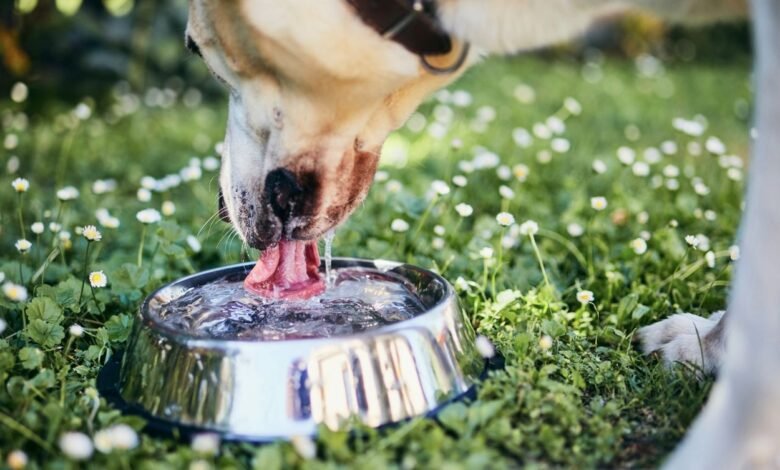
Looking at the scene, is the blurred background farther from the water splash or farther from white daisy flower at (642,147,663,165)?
the water splash

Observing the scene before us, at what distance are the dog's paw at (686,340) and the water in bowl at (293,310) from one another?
0.57 metres

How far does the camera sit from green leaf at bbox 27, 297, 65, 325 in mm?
2062

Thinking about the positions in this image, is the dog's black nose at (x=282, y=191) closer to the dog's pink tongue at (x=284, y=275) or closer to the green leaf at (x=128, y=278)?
the dog's pink tongue at (x=284, y=275)

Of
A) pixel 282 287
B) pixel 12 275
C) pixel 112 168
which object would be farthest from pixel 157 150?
pixel 282 287

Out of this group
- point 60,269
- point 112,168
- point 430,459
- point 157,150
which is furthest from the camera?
point 157,150

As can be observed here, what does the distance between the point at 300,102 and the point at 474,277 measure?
2.58 feet

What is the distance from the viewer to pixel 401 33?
5.97 ft

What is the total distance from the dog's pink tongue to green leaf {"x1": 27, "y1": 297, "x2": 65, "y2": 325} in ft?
1.43

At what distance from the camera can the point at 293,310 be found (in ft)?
6.93

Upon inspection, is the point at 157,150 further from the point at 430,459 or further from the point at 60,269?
the point at 430,459

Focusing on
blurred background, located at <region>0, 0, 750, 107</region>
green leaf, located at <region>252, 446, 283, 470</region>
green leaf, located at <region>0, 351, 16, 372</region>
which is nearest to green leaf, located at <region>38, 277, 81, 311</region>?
green leaf, located at <region>0, 351, 16, 372</region>

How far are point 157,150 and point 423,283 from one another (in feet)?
7.72

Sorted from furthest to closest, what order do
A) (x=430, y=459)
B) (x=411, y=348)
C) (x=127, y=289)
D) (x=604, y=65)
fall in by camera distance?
(x=604, y=65)
(x=127, y=289)
(x=411, y=348)
(x=430, y=459)

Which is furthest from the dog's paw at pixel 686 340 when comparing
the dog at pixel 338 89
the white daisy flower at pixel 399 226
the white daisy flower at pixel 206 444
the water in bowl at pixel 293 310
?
the white daisy flower at pixel 206 444
